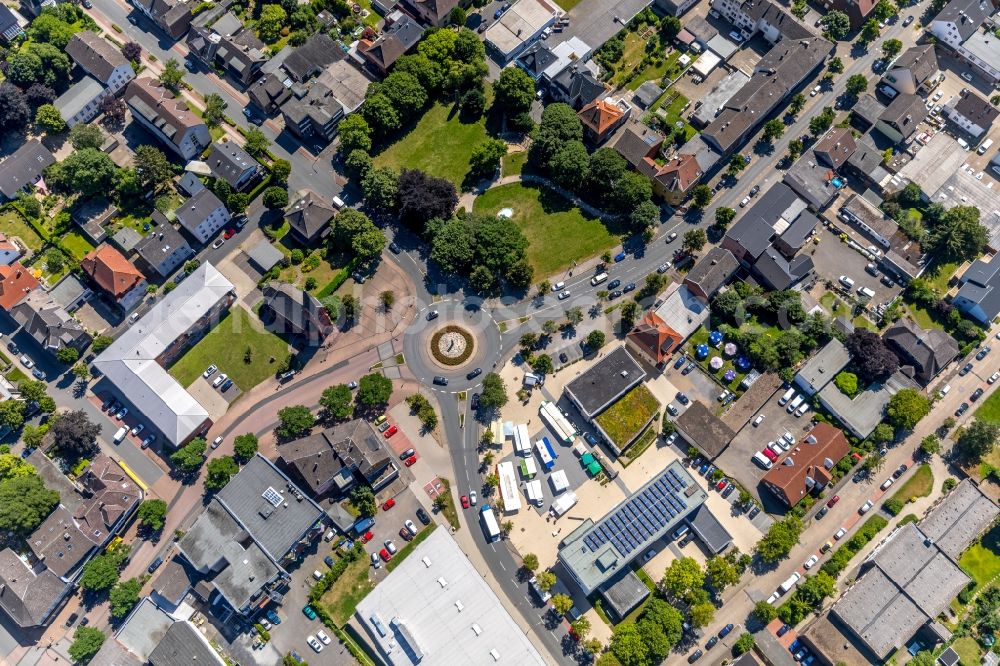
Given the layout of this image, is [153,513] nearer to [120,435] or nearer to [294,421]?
[120,435]

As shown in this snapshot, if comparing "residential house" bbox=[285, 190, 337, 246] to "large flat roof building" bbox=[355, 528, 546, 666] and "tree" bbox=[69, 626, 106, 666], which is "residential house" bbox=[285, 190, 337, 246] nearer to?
"large flat roof building" bbox=[355, 528, 546, 666]

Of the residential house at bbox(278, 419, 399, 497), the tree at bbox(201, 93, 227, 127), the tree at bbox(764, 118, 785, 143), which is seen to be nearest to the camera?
the residential house at bbox(278, 419, 399, 497)

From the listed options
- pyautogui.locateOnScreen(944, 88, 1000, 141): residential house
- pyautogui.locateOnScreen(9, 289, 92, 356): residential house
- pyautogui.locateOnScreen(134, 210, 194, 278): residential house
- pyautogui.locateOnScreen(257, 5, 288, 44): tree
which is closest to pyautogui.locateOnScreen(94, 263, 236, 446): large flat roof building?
pyautogui.locateOnScreen(9, 289, 92, 356): residential house

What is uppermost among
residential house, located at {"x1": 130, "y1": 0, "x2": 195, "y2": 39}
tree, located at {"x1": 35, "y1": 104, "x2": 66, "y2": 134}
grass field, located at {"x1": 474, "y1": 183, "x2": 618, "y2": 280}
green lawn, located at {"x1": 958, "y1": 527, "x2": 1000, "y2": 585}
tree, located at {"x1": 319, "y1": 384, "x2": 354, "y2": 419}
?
green lawn, located at {"x1": 958, "y1": 527, "x2": 1000, "y2": 585}

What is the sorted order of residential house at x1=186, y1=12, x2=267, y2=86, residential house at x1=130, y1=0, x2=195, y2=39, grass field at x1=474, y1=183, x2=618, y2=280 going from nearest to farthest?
1. grass field at x1=474, y1=183, x2=618, y2=280
2. residential house at x1=186, y1=12, x2=267, y2=86
3. residential house at x1=130, y1=0, x2=195, y2=39

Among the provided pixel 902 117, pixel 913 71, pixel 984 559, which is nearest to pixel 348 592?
pixel 984 559

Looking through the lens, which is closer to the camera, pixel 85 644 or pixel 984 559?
pixel 85 644

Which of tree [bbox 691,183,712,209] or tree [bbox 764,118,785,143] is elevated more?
tree [bbox 764,118,785,143]
